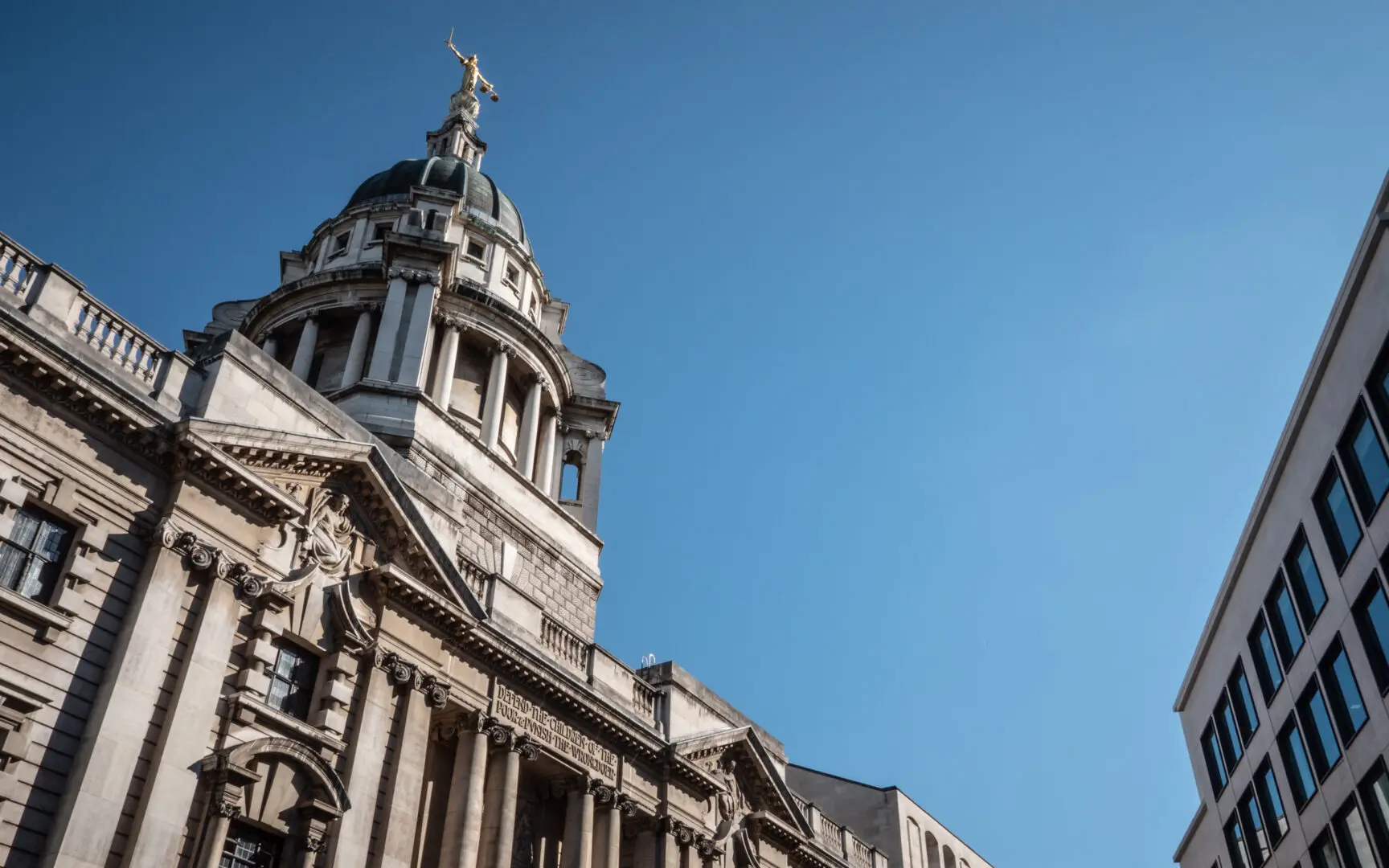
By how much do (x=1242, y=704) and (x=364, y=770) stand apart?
93.2ft

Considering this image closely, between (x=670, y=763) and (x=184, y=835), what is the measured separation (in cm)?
1380

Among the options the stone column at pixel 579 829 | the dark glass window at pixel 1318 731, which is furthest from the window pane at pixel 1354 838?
the stone column at pixel 579 829

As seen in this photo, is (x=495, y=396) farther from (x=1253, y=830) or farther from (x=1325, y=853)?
(x=1253, y=830)

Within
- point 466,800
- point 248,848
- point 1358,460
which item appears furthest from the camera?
point 1358,460

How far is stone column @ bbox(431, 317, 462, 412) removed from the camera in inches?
1468

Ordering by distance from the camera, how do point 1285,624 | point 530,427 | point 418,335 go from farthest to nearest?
point 530,427
point 418,335
point 1285,624

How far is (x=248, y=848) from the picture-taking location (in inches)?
783

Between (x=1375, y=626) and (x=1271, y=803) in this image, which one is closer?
(x=1375, y=626)

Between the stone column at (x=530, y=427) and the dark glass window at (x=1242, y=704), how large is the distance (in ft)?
77.0

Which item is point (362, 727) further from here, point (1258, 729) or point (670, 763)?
point (1258, 729)

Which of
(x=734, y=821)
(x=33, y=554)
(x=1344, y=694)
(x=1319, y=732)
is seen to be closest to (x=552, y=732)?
(x=734, y=821)

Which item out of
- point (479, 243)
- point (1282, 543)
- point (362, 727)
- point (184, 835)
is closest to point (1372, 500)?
point (1282, 543)

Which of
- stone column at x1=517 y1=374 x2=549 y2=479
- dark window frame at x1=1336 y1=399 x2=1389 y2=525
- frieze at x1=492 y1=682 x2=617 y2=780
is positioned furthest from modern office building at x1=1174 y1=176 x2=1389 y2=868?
stone column at x1=517 y1=374 x2=549 y2=479

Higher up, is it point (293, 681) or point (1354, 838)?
point (1354, 838)
